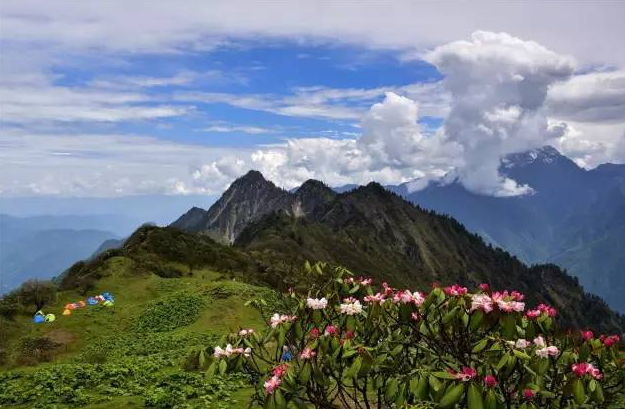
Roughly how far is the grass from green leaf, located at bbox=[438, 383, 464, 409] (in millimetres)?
3997

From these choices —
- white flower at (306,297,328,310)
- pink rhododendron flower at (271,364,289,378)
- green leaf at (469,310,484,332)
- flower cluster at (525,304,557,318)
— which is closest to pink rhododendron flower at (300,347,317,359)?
pink rhododendron flower at (271,364,289,378)

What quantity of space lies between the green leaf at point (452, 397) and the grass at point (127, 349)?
3997 millimetres

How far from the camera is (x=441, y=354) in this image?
28.1 feet

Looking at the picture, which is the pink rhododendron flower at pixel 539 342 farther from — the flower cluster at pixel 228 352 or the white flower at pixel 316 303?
the flower cluster at pixel 228 352

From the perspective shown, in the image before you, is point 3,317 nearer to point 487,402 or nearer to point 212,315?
point 212,315

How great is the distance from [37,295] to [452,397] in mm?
49476

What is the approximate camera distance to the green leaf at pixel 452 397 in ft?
19.9

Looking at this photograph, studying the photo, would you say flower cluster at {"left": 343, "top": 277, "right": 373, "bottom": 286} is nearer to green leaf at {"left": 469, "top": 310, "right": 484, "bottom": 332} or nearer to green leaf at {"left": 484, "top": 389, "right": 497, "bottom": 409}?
green leaf at {"left": 469, "top": 310, "right": 484, "bottom": 332}

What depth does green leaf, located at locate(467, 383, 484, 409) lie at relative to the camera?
6.02 meters

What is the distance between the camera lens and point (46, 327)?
1610 inches

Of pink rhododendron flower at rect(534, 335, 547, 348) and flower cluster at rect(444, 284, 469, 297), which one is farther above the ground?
flower cluster at rect(444, 284, 469, 297)

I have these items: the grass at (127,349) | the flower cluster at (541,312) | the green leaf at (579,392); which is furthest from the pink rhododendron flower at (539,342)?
the grass at (127,349)

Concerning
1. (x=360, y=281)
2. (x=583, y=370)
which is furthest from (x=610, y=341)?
(x=360, y=281)

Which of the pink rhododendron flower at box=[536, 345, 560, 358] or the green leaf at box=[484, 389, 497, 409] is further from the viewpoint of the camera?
the pink rhododendron flower at box=[536, 345, 560, 358]
